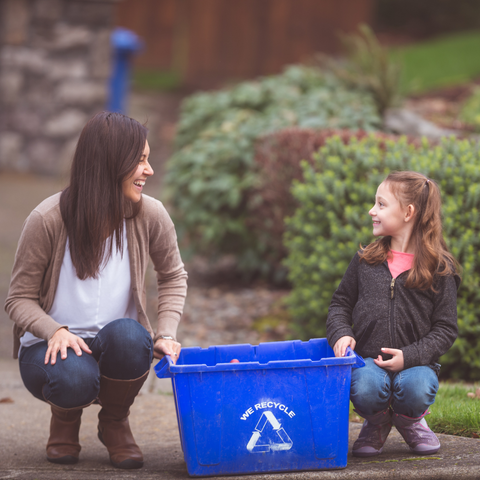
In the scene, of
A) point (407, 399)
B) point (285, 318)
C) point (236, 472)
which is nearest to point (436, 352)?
point (407, 399)

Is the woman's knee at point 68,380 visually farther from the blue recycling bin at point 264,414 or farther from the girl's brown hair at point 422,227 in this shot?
the girl's brown hair at point 422,227

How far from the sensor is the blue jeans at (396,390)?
2320 mm

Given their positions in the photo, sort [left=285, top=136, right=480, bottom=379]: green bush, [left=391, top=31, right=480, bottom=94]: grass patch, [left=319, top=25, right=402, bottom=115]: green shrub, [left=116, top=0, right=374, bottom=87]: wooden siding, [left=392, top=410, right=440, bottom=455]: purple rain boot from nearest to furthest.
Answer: [left=392, top=410, right=440, bottom=455]: purple rain boot → [left=285, top=136, right=480, bottom=379]: green bush → [left=319, top=25, right=402, bottom=115]: green shrub → [left=391, top=31, right=480, bottom=94]: grass patch → [left=116, top=0, right=374, bottom=87]: wooden siding

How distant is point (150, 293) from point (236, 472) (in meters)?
3.35

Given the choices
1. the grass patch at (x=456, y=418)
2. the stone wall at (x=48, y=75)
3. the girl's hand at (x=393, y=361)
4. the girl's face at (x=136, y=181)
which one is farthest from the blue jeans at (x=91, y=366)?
the stone wall at (x=48, y=75)

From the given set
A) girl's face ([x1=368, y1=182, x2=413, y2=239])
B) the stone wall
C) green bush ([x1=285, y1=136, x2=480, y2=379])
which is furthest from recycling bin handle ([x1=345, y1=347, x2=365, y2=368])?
the stone wall

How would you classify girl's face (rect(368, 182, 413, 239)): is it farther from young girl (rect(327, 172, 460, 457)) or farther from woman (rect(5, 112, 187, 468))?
woman (rect(5, 112, 187, 468))

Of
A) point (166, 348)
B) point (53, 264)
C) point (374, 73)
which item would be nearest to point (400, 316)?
point (166, 348)

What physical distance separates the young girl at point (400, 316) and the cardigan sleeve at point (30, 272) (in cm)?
107

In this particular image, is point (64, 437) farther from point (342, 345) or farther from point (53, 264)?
point (342, 345)

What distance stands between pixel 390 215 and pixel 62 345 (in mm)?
1255

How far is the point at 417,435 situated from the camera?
96.7 inches

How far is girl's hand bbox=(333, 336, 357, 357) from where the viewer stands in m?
2.40

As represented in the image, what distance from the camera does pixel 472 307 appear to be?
11.3 ft
